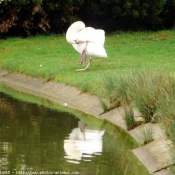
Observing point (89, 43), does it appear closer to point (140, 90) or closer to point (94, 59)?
point (94, 59)

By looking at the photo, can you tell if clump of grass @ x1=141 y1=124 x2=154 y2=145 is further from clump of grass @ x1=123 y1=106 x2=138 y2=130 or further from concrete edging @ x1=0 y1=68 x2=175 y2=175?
clump of grass @ x1=123 y1=106 x2=138 y2=130

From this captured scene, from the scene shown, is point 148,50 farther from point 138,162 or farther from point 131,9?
point 138,162

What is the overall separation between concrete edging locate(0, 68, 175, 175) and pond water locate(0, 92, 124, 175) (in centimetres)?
53

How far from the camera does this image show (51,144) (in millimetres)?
13711

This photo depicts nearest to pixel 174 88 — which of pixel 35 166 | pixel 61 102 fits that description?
pixel 35 166

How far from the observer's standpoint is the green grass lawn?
2067 centimetres

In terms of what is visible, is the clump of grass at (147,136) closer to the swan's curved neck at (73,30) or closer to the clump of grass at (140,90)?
the clump of grass at (140,90)

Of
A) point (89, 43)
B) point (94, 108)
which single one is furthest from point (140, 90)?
point (89, 43)

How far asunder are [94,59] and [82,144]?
35.3 ft

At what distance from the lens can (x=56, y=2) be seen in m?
32.5

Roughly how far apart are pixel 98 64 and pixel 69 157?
35.0 feet

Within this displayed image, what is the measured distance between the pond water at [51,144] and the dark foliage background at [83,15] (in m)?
13.7

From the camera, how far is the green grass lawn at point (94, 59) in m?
20.7

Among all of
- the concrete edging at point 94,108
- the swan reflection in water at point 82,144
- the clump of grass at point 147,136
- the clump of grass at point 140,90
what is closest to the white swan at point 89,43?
the concrete edging at point 94,108
